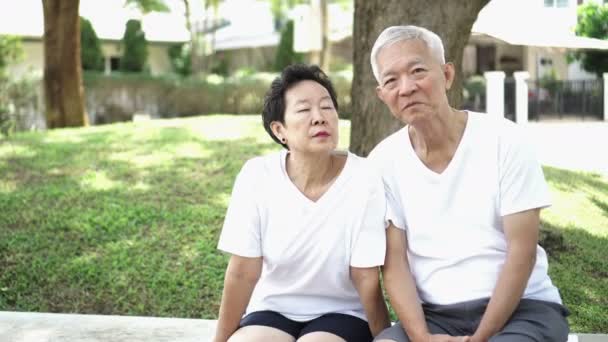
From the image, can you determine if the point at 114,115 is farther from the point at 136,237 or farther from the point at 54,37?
the point at 136,237

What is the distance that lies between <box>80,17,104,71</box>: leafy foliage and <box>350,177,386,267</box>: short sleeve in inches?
786

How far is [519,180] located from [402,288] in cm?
58

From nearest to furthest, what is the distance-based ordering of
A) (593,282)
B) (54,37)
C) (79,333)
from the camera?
1. (79,333)
2. (593,282)
3. (54,37)

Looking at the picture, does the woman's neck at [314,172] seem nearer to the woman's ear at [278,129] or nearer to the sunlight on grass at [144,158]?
the woman's ear at [278,129]

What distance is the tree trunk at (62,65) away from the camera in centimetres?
1217

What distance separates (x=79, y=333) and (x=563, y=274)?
314 cm

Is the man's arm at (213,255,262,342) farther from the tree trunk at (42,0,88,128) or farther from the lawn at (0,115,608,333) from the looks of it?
the tree trunk at (42,0,88,128)

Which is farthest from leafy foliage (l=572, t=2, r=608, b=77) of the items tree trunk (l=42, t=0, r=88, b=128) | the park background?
tree trunk (l=42, t=0, r=88, b=128)

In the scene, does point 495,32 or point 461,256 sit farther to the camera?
point 495,32

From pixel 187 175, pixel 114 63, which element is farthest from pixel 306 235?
pixel 114 63

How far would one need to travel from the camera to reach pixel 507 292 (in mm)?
2963

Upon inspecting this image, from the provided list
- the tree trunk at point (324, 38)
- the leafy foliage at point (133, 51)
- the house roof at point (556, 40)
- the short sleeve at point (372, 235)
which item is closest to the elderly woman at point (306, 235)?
the short sleeve at point (372, 235)

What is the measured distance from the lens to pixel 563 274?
18.3 feet

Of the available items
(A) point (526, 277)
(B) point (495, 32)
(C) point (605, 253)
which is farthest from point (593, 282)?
(B) point (495, 32)
